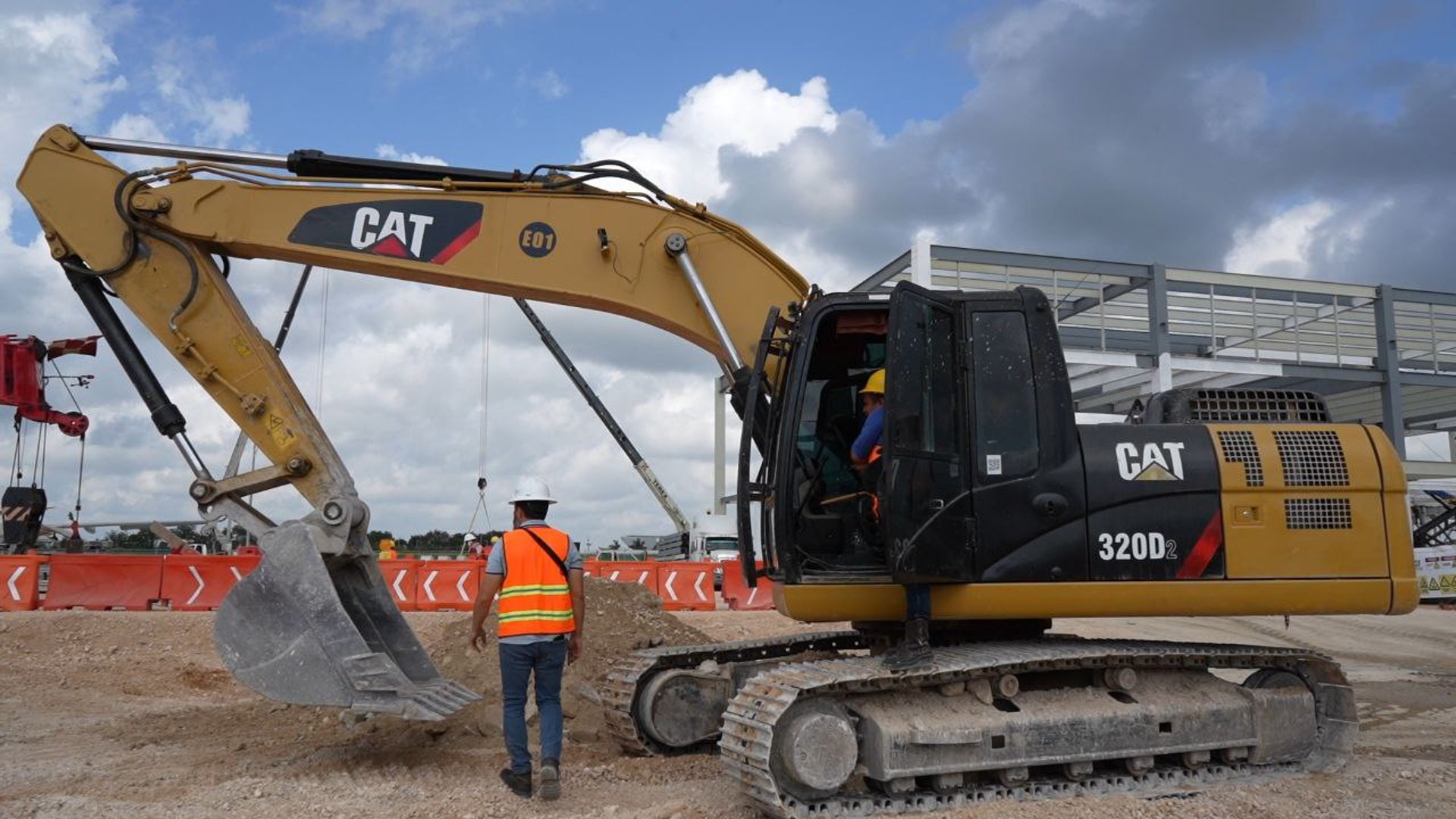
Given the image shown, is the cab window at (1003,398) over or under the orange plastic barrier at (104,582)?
over

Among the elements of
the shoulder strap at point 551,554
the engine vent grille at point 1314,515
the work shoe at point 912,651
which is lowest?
the work shoe at point 912,651

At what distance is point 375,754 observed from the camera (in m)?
7.10

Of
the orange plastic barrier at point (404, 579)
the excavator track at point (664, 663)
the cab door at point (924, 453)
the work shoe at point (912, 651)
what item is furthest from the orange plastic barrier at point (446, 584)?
the cab door at point (924, 453)

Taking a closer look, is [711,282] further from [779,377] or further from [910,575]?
[910,575]

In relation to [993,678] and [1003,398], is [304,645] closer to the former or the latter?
[993,678]

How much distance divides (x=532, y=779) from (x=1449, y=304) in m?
25.4

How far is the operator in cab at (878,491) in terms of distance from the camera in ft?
19.9

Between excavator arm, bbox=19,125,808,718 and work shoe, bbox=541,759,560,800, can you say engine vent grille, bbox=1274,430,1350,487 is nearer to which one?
excavator arm, bbox=19,125,808,718

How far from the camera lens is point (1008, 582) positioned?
6219 mm

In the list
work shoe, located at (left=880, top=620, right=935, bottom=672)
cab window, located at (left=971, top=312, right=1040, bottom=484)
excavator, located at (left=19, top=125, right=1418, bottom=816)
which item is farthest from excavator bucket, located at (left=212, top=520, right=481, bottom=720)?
cab window, located at (left=971, top=312, right=1040, bottom=484)

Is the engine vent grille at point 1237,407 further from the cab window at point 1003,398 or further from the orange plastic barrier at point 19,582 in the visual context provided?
the orange plastic barrier at point 19,582

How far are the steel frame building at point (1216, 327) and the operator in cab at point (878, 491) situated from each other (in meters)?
14.8

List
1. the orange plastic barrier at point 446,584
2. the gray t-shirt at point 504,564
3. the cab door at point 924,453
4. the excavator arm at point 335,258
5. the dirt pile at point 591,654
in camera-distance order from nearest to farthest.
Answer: the cab door at point 924,453
the gray t-shirt at point 504,564
the excavator arm at point 335,258
the dirt pile at point 591,654
the orange plastic barrier at point 446,584

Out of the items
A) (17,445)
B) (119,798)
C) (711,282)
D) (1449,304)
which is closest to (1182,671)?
(711,282)
